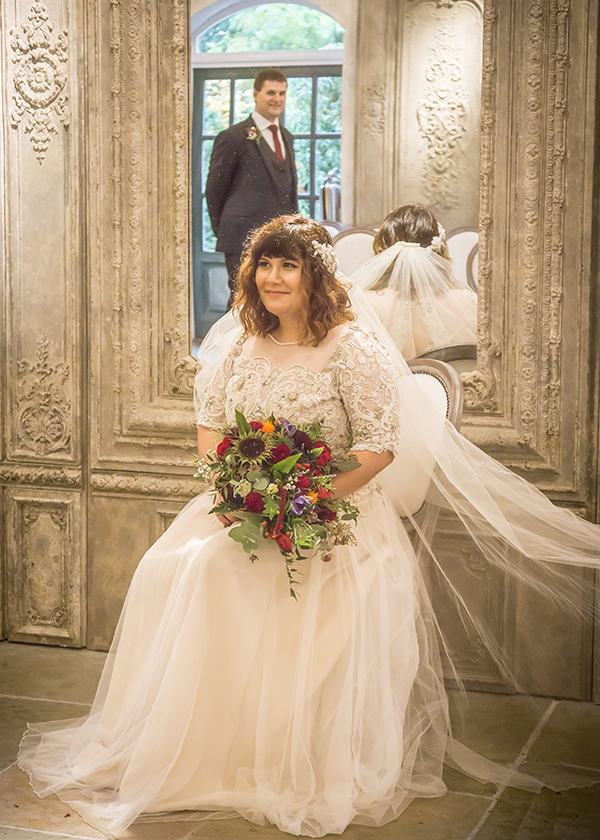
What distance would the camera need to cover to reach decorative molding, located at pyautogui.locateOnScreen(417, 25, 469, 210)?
143 inches

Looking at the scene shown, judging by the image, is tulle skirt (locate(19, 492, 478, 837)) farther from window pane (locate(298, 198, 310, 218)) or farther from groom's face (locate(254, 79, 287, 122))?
groom's face (locate(254, 79, 287, 122))

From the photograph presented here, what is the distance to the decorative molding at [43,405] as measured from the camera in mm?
4285

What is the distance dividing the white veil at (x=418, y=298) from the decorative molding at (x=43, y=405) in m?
1.52

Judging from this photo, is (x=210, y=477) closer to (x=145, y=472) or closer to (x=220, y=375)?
(x=220, y=375)

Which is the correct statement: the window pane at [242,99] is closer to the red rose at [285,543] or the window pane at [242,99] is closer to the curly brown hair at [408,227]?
the curly brown hair at [408,227]

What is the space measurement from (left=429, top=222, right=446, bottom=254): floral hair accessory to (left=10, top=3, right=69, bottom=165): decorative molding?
5.73 feet

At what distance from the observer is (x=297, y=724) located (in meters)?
2.71

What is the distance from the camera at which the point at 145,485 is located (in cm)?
418

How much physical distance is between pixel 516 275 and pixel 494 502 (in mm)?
1075

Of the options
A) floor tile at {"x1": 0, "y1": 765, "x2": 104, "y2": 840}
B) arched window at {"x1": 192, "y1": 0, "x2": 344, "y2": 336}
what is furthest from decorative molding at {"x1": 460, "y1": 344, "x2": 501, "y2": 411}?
floor tile at {"x1": 0, "y1": 765, "x2": 104, "y2": 840}

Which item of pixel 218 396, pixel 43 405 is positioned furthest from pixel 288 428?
pixel 43 405

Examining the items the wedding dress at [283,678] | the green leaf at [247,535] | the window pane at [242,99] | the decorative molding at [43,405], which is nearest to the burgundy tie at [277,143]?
the window pane at [242,99]

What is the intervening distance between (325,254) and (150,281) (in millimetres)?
1274

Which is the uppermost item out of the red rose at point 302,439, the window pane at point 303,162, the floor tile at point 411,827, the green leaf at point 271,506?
the window pane at point 303,162
